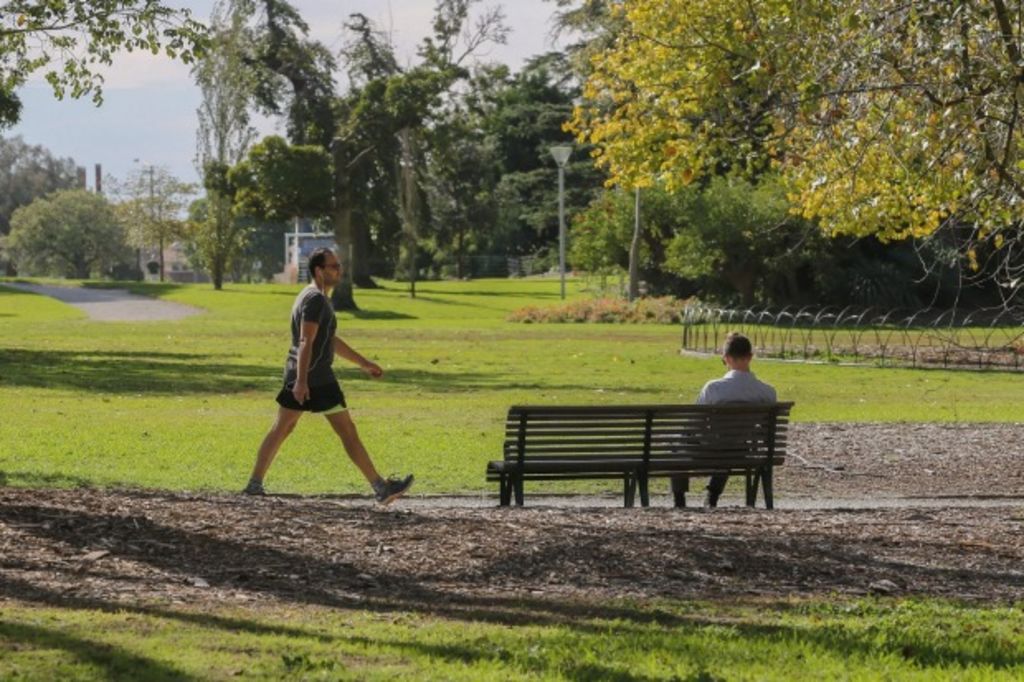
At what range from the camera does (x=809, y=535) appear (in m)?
11.0

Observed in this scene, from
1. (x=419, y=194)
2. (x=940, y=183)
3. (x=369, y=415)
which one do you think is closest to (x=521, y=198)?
(x=419, y=194)

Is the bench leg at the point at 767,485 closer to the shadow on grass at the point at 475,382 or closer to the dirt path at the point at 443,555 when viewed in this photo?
the dirt path at the point at 443,555

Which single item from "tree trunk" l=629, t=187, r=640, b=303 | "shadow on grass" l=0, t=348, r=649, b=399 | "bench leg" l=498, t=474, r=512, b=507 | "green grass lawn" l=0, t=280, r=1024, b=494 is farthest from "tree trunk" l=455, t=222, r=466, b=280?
"bench leg" l=498, t=474, r=512, b=507

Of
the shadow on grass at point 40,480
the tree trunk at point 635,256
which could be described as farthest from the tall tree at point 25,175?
the shadow on grass at point 40,480

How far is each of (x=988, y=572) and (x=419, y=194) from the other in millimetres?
59077

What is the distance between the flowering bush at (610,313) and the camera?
5406 centimetres

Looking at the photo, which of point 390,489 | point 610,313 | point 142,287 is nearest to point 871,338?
point 610,313

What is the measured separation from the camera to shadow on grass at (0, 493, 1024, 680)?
7.53 m

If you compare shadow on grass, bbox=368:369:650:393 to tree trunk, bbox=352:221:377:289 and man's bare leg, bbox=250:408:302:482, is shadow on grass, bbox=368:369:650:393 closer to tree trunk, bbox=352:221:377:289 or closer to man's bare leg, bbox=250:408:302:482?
man's bare leg, bbox=250:408:302:482

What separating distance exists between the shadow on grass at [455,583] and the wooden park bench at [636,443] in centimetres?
234

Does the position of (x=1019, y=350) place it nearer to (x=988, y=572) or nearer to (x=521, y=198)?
(x=988, y=572)

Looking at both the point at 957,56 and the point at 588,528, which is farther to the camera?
the point at 957,56

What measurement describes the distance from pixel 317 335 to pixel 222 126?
65.1 m

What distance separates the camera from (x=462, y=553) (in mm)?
9906
